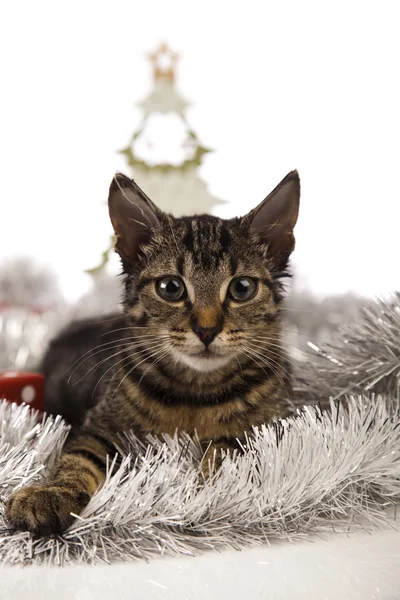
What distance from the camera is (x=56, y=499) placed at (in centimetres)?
62

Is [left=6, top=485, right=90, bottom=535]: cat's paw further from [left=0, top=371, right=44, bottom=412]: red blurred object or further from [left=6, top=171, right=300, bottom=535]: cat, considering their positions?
[left=0, top=371, right=44, bottom=412]: red blurred object

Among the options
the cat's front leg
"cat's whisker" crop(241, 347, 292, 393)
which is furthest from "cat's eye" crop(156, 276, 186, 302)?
the cat's front leg

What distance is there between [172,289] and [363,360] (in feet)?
1.03

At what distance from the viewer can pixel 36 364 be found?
1.47 metres

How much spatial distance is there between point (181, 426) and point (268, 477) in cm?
20

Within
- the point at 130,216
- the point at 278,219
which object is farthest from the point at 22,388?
the point at 278,219

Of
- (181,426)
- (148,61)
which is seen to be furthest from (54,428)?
(148,61)

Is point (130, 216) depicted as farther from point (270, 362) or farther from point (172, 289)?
point (270, 362)

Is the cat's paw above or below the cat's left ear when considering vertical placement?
below

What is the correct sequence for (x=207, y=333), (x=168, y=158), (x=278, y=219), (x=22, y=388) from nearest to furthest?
(x=207, y=333) < (x=278, y=219) < (x=22, y=388) < (x=168, y=158)

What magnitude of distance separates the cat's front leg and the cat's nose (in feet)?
0.71

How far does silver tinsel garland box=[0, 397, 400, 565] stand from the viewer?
596 millimetres

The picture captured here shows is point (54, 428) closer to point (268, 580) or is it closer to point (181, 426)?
point (181, 426)

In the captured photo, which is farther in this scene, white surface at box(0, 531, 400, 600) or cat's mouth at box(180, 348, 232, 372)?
cat's mouth at box(180, 348, 232, 372)
